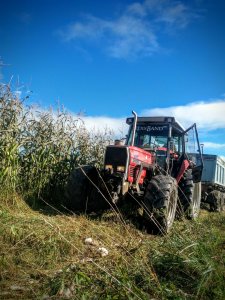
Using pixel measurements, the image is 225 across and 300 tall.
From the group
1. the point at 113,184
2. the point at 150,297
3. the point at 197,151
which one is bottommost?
the point at 150,297

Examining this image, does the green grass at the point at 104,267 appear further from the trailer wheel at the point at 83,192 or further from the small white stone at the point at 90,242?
the trailer wheel at the point at 83,192

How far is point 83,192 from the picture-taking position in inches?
266

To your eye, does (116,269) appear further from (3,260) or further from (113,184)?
(113,184)

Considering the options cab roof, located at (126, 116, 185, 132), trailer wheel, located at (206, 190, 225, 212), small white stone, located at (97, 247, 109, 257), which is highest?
cab roof, located at (126, 116, 185, 132)

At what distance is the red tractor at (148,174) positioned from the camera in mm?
5770

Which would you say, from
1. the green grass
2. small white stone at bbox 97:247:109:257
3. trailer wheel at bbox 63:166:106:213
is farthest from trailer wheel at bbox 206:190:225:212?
small white stone at bbox 97:247:109:257

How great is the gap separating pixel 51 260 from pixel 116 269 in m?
0.79

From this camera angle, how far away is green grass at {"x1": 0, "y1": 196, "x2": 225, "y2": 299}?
2.89 m

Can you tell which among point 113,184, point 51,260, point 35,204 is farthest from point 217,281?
point 35,204

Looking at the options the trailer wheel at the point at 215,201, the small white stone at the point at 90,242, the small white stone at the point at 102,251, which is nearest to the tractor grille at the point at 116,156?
the small white stone at the point at 90,242

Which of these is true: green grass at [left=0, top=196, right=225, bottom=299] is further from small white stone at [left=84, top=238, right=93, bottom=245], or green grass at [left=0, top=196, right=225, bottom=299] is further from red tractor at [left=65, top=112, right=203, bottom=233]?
red tractor at [left=65, top=112, right=203, bottom=233]

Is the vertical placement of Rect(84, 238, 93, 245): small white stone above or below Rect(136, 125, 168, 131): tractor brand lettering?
below

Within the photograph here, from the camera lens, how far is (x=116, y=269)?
3350mm

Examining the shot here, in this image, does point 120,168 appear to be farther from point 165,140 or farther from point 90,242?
point 90,242
